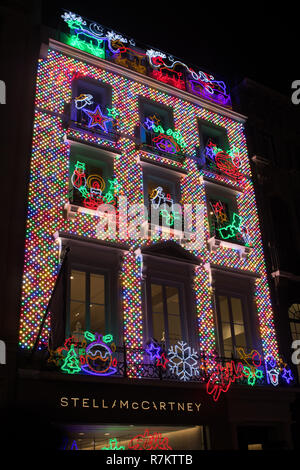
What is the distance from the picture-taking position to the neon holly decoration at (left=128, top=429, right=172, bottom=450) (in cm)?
1152

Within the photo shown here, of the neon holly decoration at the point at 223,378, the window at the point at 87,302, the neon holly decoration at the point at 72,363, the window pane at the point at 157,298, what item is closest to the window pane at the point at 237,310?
the neon holly decoration at the point at 223,378

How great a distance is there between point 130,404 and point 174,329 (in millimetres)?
2803

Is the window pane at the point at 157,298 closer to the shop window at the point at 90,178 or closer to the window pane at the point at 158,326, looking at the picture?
the window pane at the point at 158,326

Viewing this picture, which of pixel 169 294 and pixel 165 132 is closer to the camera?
pixel 169 294

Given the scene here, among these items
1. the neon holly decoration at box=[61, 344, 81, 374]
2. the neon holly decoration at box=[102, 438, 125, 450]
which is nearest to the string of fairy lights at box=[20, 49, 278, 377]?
the neon holly decoration at box=[61, 344, 81, 374]

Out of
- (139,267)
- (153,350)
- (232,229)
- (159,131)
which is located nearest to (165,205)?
(139,267)

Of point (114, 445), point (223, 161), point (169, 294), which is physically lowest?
point (114, 445)

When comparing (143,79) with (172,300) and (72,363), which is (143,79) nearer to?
(172,300)

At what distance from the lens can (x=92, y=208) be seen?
13.1 metres

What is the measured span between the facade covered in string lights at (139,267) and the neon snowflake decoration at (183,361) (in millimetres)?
47

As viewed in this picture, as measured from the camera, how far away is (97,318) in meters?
12.3

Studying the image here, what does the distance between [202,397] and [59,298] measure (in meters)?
5.05

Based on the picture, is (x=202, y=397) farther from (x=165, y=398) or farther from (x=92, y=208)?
(x=92, y=208)

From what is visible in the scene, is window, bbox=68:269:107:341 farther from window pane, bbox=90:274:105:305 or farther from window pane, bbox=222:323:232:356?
window pane, bbox=222:323:232:356
